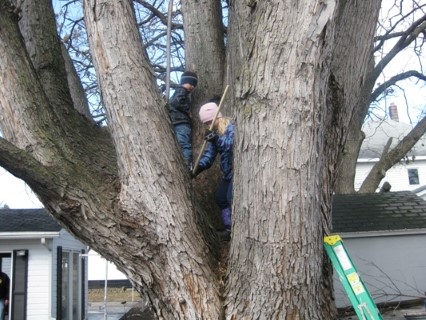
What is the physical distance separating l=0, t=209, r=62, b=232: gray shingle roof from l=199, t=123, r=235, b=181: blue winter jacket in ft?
28.4

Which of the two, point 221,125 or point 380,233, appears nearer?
point 221,125

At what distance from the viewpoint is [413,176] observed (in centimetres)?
2836

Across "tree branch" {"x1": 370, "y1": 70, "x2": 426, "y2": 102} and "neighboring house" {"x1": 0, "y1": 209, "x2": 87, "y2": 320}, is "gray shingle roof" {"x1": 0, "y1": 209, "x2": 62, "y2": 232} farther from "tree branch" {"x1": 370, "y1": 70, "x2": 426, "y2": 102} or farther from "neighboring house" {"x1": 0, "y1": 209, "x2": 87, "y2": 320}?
"tree branch" {"x1": 370, "y1": 70, "x2": 426, "y2": 102}

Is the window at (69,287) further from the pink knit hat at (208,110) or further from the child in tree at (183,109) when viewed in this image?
the pink knit hat at (208,110)

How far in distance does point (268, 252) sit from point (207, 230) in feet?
2.16

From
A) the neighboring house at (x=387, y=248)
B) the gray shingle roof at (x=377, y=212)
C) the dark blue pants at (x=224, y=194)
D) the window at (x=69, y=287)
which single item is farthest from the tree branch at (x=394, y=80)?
the dark blue pants at (x=224, y=194)

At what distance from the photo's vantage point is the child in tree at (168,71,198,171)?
15.0ft

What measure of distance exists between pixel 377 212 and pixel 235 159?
32.7 feet

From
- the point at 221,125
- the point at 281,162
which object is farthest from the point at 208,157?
the point at 281,162

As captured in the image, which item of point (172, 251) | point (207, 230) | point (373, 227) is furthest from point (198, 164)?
point (373, 227)

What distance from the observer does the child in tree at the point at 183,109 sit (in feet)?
15.0

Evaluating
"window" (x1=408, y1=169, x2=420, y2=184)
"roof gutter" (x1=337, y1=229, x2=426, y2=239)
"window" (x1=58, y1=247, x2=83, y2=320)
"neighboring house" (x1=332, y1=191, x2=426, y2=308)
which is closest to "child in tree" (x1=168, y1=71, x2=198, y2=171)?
"neighboring house" (x1=332, y1=191, x2=426, y2=308)

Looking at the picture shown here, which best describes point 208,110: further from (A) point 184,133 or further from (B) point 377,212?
(B) point 377,212

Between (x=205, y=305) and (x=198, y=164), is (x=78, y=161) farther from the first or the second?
(x=205, y=305)
